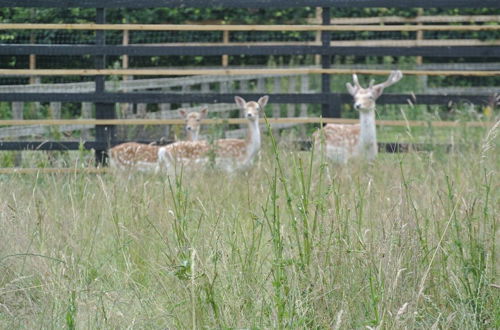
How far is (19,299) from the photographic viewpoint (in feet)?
12.0

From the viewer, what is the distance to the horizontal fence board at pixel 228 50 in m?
8.54

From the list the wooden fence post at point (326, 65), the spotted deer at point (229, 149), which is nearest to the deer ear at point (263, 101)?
the spotted deer at point (229, 149)

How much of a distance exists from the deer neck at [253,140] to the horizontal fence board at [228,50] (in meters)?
0.70

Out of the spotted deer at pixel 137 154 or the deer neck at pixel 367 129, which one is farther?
the deer neck at pixel 367 129

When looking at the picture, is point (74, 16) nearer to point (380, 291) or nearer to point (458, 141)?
point (458, 141)

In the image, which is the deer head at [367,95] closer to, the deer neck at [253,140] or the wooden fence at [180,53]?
the wooden fence at [180,53]

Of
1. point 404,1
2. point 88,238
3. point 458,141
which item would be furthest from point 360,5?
point 88,238

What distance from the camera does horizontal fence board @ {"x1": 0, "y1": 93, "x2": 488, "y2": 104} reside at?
28.0 ft

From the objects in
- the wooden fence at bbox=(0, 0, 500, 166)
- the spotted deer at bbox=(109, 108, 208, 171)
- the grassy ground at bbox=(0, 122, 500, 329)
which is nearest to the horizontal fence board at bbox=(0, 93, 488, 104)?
the wooden fence at bbox=(0, 0, 500, 166)

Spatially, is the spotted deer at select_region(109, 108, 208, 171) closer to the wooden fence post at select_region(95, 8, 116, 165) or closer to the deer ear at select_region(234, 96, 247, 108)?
the wooden fence post at select_region(95, 8, 116, 165)

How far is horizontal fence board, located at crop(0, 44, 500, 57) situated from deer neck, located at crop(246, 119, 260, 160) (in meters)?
0.70

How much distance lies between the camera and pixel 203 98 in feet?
28.9

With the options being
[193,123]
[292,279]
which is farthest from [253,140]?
[292,279]

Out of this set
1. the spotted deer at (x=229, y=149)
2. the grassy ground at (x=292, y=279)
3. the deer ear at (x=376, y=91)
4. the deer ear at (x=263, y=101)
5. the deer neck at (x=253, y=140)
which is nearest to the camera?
the grassy ground at (x=292, y=279)
